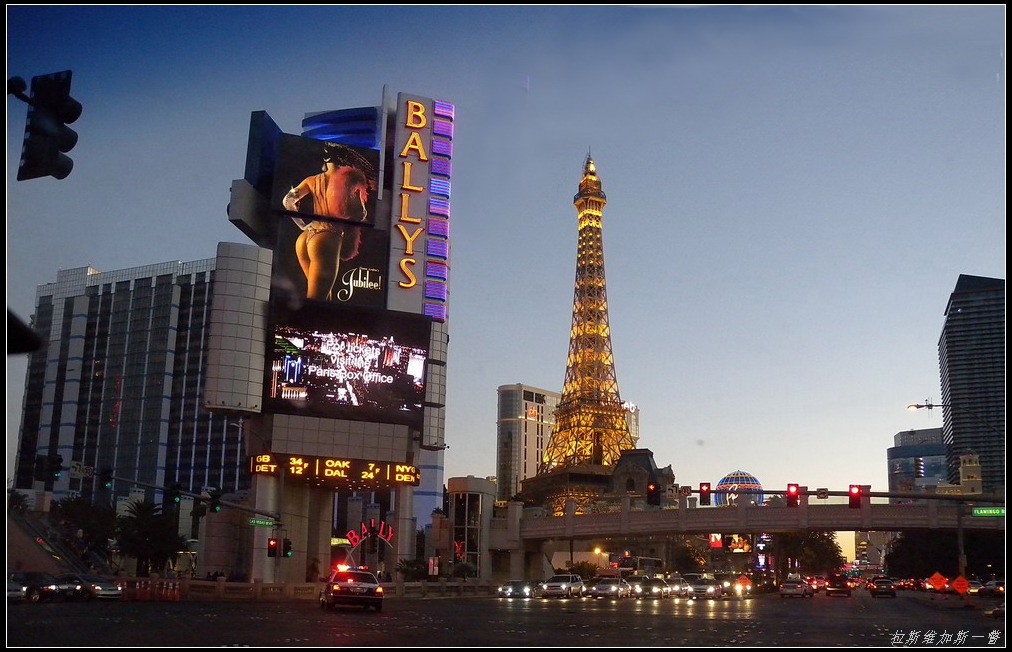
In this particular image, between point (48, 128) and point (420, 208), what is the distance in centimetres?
6326

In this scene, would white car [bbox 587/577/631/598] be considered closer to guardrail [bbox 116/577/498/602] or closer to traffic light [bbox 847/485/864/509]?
guardrail [bbox 116/577/498/602]

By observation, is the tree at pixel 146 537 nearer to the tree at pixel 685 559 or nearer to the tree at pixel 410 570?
the tree at pixel 410 570

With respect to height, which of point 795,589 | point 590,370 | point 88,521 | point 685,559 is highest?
point 590,370

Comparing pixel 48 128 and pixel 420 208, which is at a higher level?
pixel 420 208

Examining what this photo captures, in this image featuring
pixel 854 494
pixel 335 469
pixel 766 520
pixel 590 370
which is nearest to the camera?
pixel 854 494

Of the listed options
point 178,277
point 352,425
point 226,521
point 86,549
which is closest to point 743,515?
point 352,425

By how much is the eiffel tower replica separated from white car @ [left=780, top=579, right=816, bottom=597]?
70.8 meters

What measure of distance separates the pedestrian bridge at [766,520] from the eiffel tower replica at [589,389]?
5339cm

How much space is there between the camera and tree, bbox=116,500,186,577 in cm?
8081

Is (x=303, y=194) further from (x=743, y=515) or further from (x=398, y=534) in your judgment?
(x=743, y=515)

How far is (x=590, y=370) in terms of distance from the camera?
15350 cm

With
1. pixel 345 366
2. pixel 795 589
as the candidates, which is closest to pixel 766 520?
pixel 795 589

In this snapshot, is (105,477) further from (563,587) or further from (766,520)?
(766,520)

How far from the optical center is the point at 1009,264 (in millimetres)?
14422
